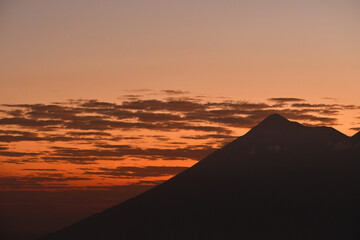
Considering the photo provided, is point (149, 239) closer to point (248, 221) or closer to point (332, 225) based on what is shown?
point (248, 221)

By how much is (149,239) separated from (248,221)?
34417mm

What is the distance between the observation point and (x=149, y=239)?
199m

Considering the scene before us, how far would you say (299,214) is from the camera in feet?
656

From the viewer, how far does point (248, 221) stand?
7790 inches

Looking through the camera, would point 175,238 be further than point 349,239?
Yes

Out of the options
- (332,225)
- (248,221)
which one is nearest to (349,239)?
(332,225)

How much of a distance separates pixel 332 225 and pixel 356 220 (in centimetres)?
885

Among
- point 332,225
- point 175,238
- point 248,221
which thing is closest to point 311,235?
point 332,225

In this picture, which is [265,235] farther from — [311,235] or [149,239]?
[149,239]

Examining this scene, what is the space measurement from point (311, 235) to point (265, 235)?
14.8 m

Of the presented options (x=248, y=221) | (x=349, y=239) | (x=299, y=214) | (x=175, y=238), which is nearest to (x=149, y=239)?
(x=175, y=238)

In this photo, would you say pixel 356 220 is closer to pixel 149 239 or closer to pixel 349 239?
pixel 349 239

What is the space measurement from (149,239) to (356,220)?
69367 millimetres

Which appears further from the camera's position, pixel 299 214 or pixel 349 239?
pixel 299 214
